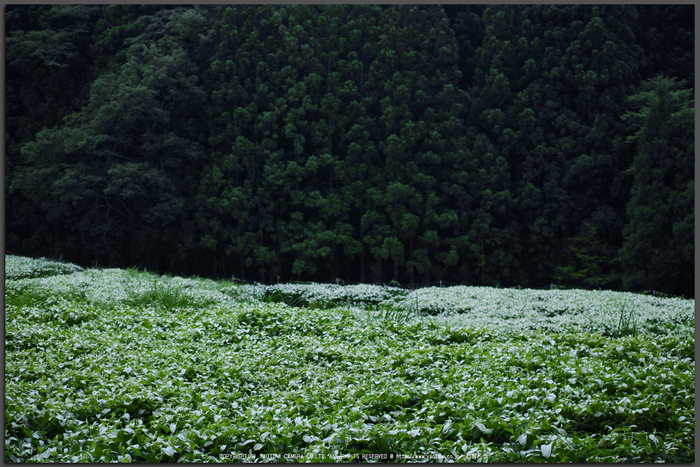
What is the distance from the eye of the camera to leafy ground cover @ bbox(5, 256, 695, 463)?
2502 mm

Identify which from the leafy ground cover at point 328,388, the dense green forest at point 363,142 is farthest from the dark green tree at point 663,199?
the leafy ground cover at point 328,388

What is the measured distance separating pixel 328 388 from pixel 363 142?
524 inches

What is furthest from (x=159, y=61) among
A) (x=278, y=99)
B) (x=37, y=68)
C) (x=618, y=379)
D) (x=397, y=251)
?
(x=618, y=379)

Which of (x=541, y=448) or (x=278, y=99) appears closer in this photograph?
(x=541, y=448)

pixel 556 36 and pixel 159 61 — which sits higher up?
pixel 556 36

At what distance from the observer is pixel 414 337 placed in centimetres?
462

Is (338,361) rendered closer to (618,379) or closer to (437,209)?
(618,379)

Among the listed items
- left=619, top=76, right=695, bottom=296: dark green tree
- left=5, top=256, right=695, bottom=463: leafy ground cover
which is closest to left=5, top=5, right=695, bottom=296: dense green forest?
left=619, top=76, right=695, bottom=296: dark green tree

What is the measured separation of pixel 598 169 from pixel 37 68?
47.9 feet

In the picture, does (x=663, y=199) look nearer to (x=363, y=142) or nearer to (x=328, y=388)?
(x=363, y=142)

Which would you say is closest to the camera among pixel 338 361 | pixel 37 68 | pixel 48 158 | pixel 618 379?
pixel 618 379

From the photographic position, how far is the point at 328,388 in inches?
126

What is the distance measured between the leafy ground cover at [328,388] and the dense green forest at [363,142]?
10032 mm

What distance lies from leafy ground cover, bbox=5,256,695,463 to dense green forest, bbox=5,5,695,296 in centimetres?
1003
